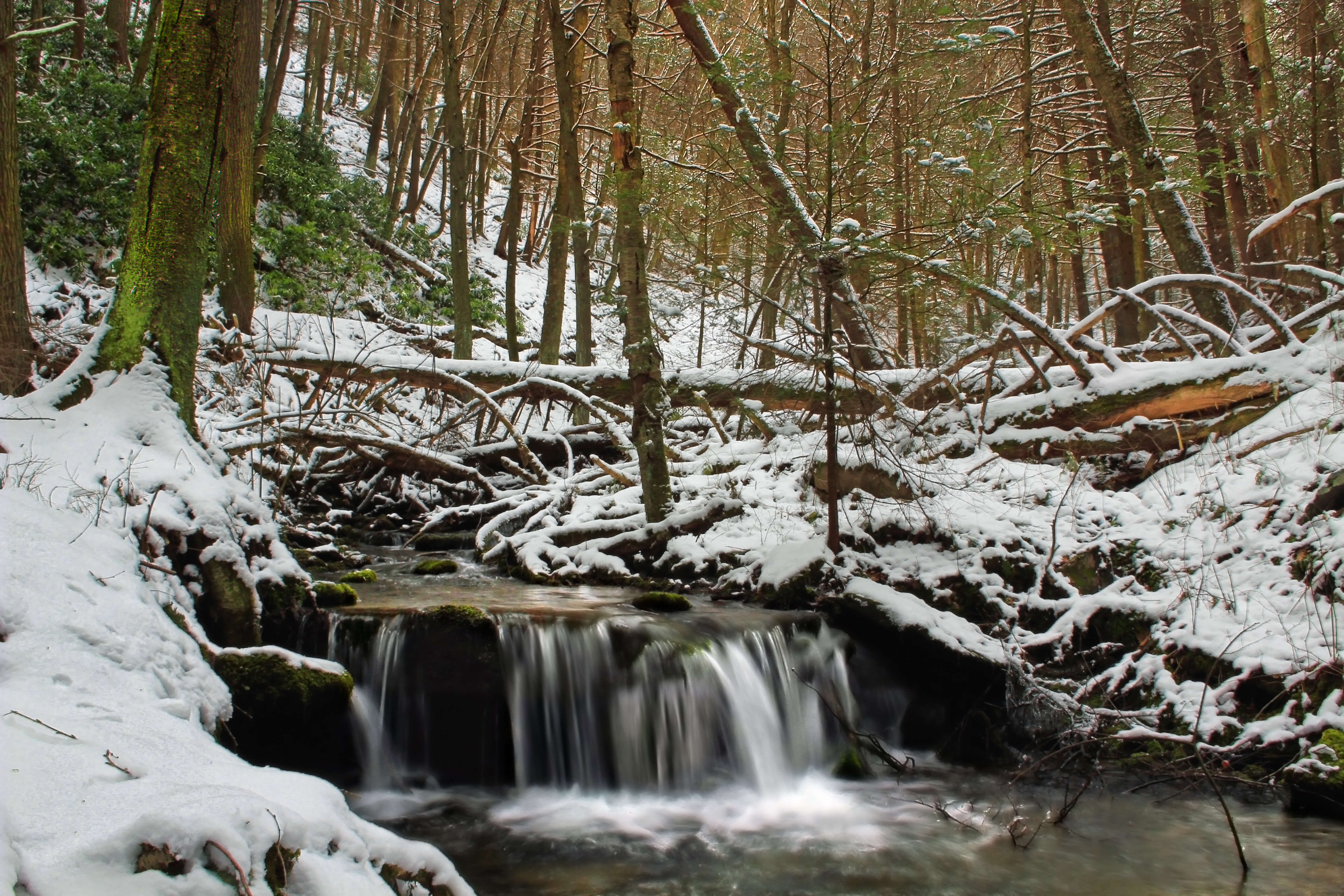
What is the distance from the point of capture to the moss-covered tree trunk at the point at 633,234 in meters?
7.20

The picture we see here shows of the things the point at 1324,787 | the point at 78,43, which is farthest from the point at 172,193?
the point at 78,43

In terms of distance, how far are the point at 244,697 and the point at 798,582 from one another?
4164 millimetres


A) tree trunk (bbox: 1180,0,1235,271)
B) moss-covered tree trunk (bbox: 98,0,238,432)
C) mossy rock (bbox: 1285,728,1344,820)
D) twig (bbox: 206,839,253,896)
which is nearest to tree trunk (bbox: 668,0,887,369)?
moss-covered tree trunk (bbox: 98,0,238,432)

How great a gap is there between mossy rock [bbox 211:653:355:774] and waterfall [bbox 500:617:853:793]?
1142 mm

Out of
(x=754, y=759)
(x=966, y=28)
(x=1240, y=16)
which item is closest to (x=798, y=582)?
(x=754, y=759)

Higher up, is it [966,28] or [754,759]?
[966,28]

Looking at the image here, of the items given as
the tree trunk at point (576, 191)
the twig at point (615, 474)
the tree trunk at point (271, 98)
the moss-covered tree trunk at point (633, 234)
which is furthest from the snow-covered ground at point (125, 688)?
the tree trunk at point (271, 98)

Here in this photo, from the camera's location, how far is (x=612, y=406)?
33.7 ft

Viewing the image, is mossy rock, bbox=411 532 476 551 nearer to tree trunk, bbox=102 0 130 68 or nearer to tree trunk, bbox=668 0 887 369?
tree trunk, bbox=668 0 887 369

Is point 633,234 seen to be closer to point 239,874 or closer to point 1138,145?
point 1138,145

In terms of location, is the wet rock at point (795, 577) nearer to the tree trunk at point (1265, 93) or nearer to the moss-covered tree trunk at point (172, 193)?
the moss-covered tree trunk at point (172, 193)

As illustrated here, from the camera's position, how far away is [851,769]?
5.62 m

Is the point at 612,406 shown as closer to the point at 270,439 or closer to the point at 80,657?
the point at 270,439

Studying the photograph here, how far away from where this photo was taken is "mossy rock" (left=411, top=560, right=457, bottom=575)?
791 centimetres
